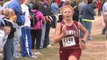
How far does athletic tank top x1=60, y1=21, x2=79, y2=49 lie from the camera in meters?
7.84

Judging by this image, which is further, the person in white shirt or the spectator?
the person in white shirt

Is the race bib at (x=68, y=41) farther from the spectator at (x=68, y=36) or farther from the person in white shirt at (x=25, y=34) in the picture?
the person in white shirt at (x=25, y=34)

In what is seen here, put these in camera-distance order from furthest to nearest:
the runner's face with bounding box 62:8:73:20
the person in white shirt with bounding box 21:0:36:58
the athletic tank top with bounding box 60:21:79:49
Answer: the person in white shirt with bounding box 21:0:36:58 < the athletic tank top with bounding box 60:21:79:49 < the runner's face with bounding box 62:8:73:20

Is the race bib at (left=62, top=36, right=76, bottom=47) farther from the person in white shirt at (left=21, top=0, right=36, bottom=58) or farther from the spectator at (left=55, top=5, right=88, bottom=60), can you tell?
the person in white shirt at (left=21, top=0, right=36, bottom=58)

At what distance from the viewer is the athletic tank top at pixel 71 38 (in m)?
7.84

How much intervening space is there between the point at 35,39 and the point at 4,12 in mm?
4476

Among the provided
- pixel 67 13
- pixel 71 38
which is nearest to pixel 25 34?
pixel 71 38

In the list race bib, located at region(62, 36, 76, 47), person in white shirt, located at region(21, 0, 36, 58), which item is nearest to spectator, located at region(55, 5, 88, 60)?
race bib, located at region(62, 36, 76, 47)

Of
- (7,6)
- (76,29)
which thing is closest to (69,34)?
(76,29)

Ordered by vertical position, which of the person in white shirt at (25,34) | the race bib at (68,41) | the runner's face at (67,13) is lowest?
the person in white shirt at (25,34)

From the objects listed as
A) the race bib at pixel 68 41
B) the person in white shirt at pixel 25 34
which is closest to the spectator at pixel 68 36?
the race bib at pixel 68 41

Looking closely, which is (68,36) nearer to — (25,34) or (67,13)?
(67,13)

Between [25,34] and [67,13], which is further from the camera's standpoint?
[25,34]

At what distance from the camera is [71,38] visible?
7.93 metres
